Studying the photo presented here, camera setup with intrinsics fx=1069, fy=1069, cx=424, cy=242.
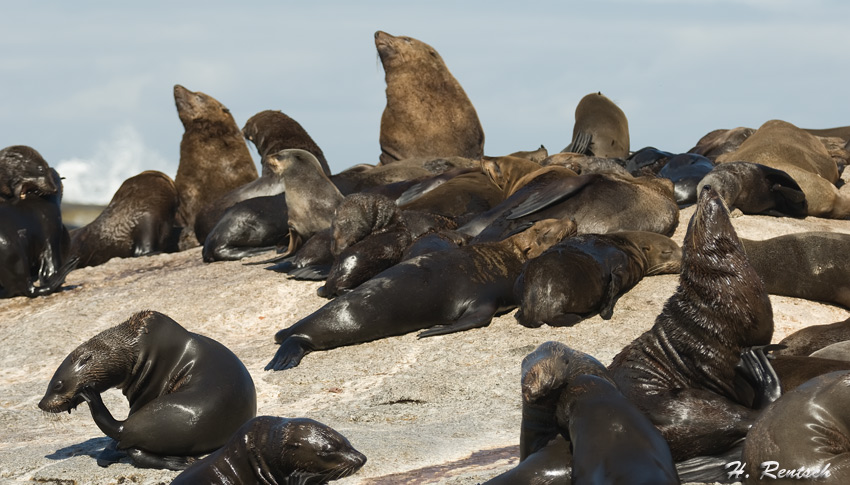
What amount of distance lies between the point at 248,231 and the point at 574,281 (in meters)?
5.36

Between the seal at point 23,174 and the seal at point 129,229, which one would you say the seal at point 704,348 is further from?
the seal at point 129,229

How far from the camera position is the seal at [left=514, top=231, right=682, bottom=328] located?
8.02m

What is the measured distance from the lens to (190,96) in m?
16.2

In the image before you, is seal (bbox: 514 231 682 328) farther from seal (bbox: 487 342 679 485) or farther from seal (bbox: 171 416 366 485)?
seal (bbox: 171 416 366 485)

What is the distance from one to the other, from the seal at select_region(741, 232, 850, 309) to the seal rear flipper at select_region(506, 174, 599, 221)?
1.69 meters

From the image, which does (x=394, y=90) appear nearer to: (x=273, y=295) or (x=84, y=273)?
(x=84, y=273)

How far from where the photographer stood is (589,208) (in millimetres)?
9961

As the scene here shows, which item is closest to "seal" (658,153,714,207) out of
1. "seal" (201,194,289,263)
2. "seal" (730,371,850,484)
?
"seal" (201,194,289,263)

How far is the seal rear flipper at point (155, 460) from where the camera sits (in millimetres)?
5184

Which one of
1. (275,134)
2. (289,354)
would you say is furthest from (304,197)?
(275,134)

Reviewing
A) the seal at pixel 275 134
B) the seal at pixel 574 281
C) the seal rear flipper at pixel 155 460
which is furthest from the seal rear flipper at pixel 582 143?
the seal rear flipper at pixel 155 460

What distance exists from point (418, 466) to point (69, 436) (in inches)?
102

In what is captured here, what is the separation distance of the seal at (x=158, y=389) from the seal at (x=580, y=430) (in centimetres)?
180

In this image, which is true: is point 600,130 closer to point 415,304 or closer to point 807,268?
point 807,268
